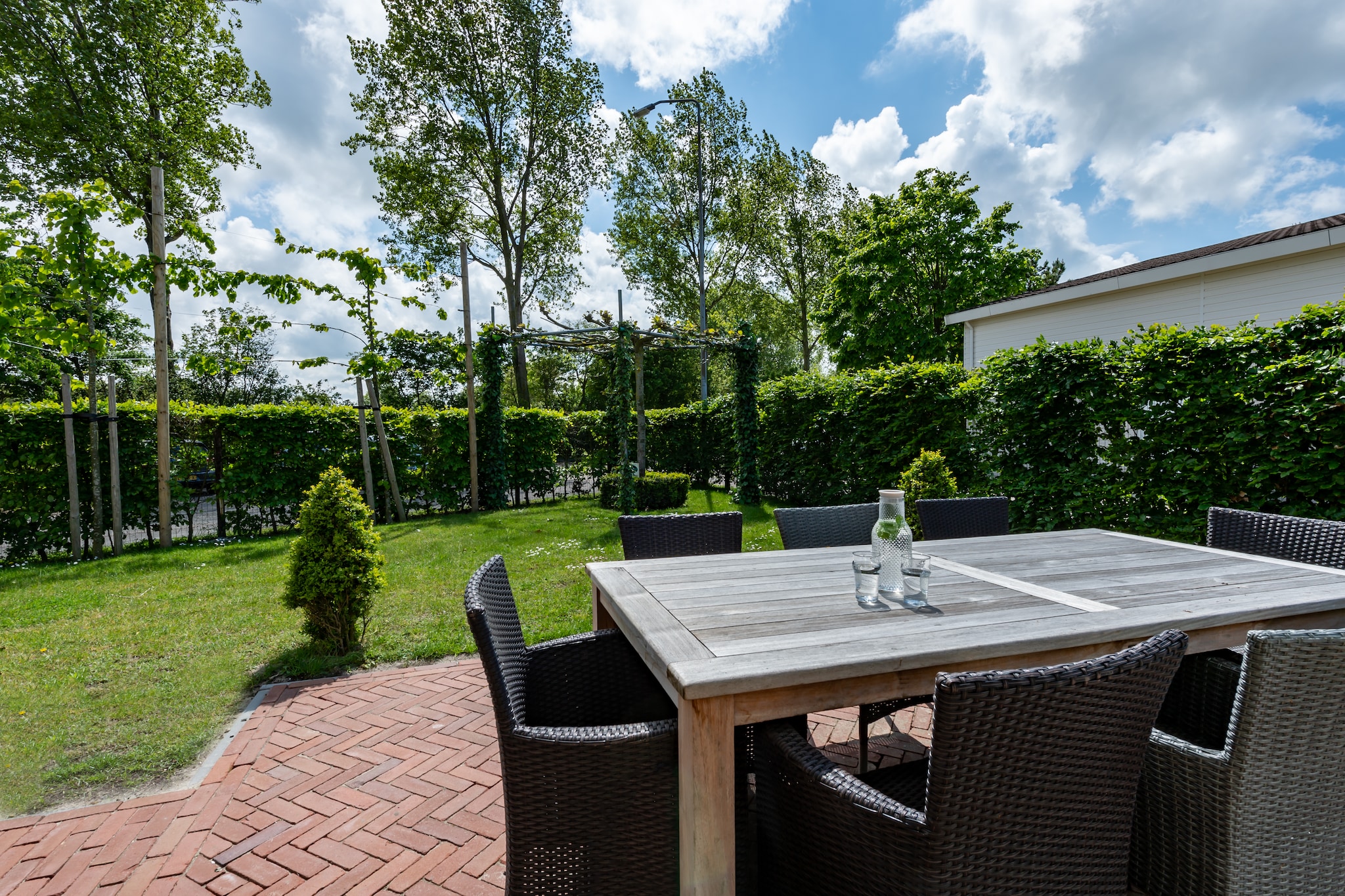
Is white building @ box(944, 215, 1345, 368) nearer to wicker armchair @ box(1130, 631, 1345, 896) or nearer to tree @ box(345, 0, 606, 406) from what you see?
wicker armchair @ box(1130, 631, 1345, 896)

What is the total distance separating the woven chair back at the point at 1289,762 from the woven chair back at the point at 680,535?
177 cm

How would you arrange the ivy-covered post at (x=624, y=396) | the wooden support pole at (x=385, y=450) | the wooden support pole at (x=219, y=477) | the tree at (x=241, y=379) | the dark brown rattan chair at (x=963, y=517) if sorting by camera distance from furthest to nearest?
the tree at (x=241, y=379) → the ivy-covered post at (x=624, y=396) → the wooden support pole at (x=385, y=450) → the wooden support pole at (x=219, y=477) → the dark brown rattan chair at (x=963, y=517)

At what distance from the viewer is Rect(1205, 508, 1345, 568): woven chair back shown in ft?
8.11

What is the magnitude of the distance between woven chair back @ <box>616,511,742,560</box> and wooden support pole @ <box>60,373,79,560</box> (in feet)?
23.5

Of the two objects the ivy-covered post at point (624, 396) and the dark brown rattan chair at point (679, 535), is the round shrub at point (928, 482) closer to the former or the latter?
the dark brown rattan chair at point (679, 535)

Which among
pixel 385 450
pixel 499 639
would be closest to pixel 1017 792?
pixel 499 639

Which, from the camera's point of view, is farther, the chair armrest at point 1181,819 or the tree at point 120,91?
the tree at point 120,91

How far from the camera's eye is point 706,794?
133cm

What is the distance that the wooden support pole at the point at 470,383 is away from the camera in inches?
388

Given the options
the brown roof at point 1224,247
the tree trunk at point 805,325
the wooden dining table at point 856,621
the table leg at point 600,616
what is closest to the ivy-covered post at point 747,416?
the brown roof at point 1224,247

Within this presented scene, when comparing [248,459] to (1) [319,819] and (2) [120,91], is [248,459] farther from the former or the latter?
(2) [120,91]

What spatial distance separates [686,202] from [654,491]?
14.9 m

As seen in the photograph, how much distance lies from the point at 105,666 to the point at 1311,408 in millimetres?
7264

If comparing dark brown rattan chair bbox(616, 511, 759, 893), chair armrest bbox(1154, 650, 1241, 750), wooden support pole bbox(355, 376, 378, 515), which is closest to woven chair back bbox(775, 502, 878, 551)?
dark brown rattan chair bbox(616, 511, 759, 893)
